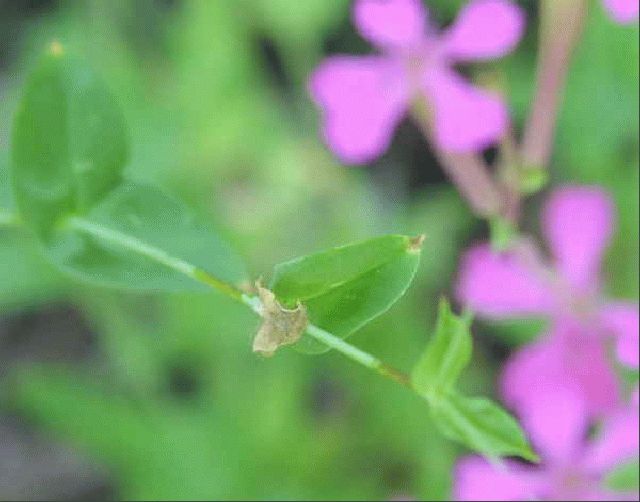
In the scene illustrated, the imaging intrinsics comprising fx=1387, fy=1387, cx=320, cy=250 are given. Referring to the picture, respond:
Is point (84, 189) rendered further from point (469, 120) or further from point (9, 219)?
point (469, 120)

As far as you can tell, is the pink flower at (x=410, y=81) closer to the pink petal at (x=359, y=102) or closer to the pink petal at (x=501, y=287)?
the pink petal at (x=359, y=102)

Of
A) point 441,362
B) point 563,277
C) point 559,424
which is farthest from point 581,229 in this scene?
point 441,362

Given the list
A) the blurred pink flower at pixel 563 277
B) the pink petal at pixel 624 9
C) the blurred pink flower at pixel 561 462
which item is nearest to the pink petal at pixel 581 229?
the blurred pink flower at pixel 563 277

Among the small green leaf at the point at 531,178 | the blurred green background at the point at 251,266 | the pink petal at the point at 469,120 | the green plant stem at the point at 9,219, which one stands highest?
the blurred green background at the point at 251,266

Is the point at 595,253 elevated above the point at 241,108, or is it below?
below

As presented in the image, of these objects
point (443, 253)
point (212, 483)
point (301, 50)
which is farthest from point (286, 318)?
point (301, 50)

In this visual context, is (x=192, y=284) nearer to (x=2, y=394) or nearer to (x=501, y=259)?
(x=501, y=259)

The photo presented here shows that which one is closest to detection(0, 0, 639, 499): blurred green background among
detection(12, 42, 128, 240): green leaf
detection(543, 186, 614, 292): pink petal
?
detection(543, 186, 614, 292): pink petal
